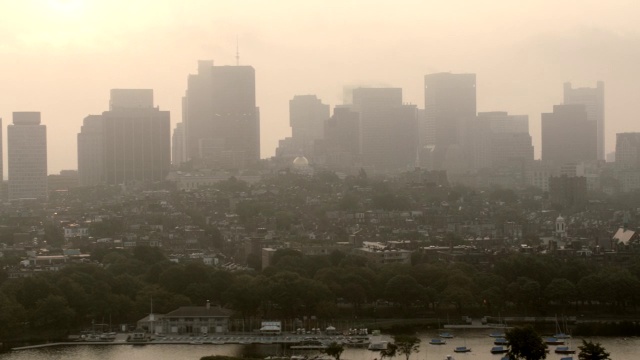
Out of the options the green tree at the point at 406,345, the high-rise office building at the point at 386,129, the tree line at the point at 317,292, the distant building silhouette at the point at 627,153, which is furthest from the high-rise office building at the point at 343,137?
the green tree at the point at 406,345

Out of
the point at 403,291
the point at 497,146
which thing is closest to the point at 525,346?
the point at 403,291

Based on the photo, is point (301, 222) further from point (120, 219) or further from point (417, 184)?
point (417, 184)

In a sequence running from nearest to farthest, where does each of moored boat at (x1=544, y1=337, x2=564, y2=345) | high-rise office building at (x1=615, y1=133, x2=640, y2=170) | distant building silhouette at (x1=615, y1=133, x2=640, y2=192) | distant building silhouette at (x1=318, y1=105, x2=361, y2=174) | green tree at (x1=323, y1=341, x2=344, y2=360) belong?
green tree at (x1=323, y1=341, x2=344, y2=360) < moored boat at (x1=544, y1=337, x2=564, y2=345) < distant building silhouette at (x1=318, y1=105, x2=361, y2=174) < distant building silhouette at (x1=615, y1=133, x2=640, y2=192) < high-rise office building at (x1=615, y1=133, x2=640, y2=170)

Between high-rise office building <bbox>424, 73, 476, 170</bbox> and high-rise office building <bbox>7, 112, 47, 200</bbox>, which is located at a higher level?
high-rise office building <bbox>424, 73, 476, 170</bbox>

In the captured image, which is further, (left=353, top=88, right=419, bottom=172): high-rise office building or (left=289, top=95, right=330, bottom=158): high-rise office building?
(left=289, top=95, right=330, bottom=158): high-rise office building

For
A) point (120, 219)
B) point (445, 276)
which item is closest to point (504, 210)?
point (120, 219)

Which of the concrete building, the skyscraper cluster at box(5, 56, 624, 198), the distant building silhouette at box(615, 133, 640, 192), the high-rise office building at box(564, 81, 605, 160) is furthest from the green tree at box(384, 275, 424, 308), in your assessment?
the high-rise office building at box(564, 81, 605, 160)

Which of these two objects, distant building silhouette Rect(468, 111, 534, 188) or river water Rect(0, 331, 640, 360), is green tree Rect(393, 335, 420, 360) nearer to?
river water Rect(0, 331, 640, 360)
